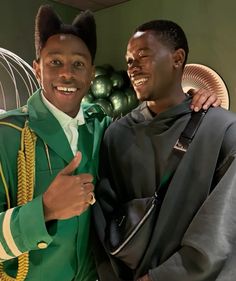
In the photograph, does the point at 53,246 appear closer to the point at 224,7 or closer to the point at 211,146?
the point at 211,146

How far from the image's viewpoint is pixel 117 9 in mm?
3752

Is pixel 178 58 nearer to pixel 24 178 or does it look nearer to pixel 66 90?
pixel 66 90

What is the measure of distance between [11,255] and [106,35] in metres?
3.24

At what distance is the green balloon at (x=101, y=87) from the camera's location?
2.95 meters

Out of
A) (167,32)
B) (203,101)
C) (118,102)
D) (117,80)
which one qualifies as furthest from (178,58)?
(117,80)

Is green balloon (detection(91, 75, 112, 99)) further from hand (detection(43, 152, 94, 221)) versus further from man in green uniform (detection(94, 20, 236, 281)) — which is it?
hand (detection(43, 152, 94, 221))

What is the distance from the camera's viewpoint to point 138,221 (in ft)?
3.09

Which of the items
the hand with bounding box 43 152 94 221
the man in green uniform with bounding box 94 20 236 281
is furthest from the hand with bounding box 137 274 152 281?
the hand with bounding box 43 152 94 221

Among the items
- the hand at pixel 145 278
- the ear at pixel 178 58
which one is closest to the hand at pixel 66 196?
the hand at pixel 145 278

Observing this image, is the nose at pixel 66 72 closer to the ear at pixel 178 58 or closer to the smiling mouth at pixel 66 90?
the smiling mouth at pixel 66 90

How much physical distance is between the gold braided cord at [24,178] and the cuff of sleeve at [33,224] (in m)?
0.10

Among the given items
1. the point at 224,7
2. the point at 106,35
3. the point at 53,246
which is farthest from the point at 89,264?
the point at 106,35

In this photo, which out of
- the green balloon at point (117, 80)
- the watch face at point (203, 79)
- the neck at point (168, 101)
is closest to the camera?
the neck at point (168, 101)

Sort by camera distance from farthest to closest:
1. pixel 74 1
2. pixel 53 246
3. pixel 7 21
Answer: pixel 74 1, pixel 7 21, pixel 53 246
